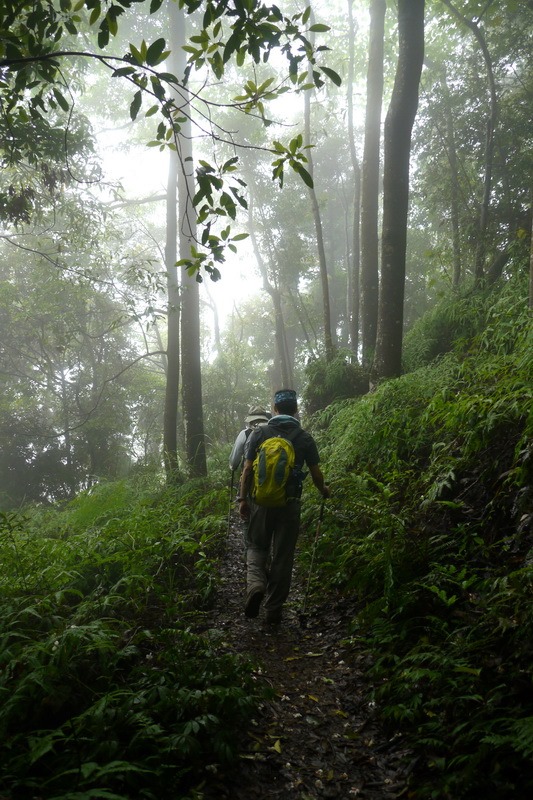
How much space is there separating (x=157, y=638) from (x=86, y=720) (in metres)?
0.93

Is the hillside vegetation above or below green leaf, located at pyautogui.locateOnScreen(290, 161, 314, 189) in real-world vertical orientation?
below

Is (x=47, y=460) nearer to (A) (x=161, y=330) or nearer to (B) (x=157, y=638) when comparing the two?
(B) (x=157, y=638)

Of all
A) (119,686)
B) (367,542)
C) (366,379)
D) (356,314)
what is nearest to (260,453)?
(367,542)

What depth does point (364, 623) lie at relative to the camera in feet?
12.5

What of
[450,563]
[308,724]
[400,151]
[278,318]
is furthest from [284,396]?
[278,318]

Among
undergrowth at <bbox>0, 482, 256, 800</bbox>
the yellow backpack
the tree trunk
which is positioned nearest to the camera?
undergrowth at <bbox>0, 482, 256, 800</bbox>

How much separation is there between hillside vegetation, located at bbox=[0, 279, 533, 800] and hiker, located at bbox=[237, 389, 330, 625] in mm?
510

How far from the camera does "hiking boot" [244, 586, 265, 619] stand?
4.30 meters

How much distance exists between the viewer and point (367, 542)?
14.1ft

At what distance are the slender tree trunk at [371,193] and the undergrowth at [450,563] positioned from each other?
12.5 feet

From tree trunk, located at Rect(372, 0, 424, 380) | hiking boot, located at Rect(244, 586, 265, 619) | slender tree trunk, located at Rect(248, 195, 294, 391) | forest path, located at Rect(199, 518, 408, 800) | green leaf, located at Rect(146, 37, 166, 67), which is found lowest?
forest path, located at Rect(199, 518, 408, 800)

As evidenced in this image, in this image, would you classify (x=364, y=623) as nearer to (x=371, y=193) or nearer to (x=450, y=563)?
(x=450, y=563)

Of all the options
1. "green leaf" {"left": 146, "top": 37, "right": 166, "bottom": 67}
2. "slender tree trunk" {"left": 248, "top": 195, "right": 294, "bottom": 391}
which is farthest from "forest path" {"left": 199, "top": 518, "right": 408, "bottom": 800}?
"slender tree trunk" {"left": 248, "top": 195, "right": 294, "bottom": 391}

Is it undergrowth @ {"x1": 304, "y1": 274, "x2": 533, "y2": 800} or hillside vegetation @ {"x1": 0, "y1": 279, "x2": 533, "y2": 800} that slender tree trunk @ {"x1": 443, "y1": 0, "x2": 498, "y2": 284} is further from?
hillside vegetation @ {"x1": 0, "y1": 279, "x2": 533, "y2": 800}
